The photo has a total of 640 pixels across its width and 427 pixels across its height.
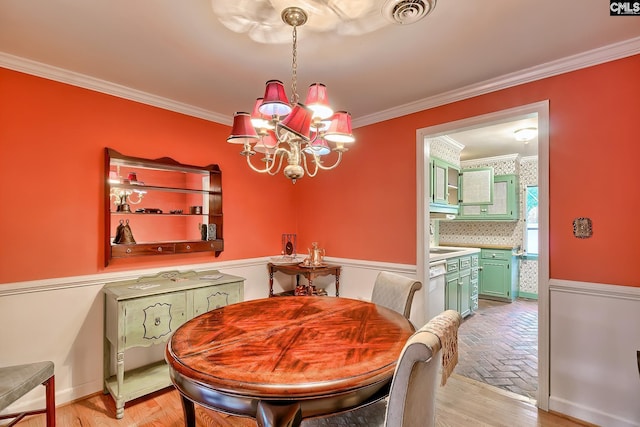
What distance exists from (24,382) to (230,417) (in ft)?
4.06

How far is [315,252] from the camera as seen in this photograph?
3.43 meters

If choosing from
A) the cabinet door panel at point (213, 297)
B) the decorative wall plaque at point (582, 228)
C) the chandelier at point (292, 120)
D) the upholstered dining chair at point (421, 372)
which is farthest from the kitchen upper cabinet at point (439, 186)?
the upholstered dining chair at point (421, 372)

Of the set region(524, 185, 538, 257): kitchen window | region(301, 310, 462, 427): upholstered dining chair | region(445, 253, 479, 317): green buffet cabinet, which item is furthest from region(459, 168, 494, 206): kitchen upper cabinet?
region(301, 310, 462, 427): upholstered dining chair

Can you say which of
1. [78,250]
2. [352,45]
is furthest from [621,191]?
[78,250]

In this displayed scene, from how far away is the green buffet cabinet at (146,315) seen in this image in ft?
7.20

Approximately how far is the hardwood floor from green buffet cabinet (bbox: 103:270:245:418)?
0.10 m

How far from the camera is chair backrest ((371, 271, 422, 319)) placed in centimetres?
211

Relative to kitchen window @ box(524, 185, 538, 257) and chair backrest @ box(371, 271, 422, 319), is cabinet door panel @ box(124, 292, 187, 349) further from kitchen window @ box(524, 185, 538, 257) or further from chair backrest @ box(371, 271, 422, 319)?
kitchen window @ box(524, 185, 538, 257)

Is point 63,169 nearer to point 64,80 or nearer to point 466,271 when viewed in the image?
point 64,80

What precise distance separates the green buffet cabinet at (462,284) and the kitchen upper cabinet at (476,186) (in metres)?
1.28

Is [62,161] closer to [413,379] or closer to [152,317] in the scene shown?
[152,317]

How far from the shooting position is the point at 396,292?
7.25 ft

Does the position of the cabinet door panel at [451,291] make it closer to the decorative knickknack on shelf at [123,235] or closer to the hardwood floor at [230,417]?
the hardwood floor at [230,417]

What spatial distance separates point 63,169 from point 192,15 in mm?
1587
